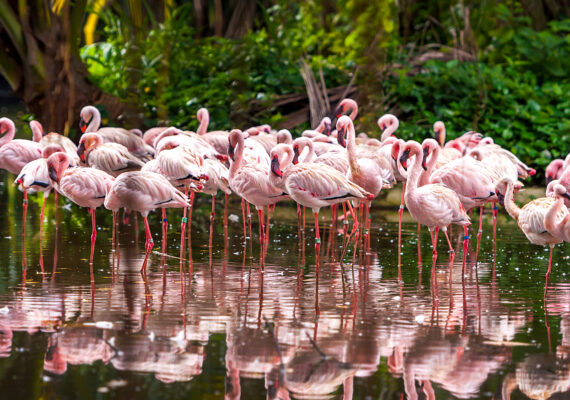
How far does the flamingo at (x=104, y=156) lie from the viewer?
978 centimetres

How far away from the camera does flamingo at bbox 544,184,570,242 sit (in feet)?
22.2

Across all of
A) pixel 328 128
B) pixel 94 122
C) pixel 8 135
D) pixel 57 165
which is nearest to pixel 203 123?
pixel 94 122

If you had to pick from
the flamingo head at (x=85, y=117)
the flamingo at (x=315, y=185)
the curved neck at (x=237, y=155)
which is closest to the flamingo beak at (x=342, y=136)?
the curved neck at (x=237, y=155)

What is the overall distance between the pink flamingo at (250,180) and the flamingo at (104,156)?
1.85 meters

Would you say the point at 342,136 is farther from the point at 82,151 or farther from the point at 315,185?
the point at 82,151

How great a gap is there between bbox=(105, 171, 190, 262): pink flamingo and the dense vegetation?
704 cm

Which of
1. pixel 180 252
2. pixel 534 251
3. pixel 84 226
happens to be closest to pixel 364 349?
pixel 180 252

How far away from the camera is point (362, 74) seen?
1520 centimetres

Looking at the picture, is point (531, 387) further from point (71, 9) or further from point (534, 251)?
point (71, 9)

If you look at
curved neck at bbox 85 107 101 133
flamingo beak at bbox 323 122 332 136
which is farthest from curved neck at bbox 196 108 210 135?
flamingo beak at bbox 323 122 332 136

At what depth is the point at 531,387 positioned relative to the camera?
452 centimetres

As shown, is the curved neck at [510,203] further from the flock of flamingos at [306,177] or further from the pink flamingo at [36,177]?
the pink flamingo at [36,177]

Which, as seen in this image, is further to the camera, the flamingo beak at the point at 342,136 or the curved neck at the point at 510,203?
the flamingo beak at the point at 342,136

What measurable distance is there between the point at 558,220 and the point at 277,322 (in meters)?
2.58
